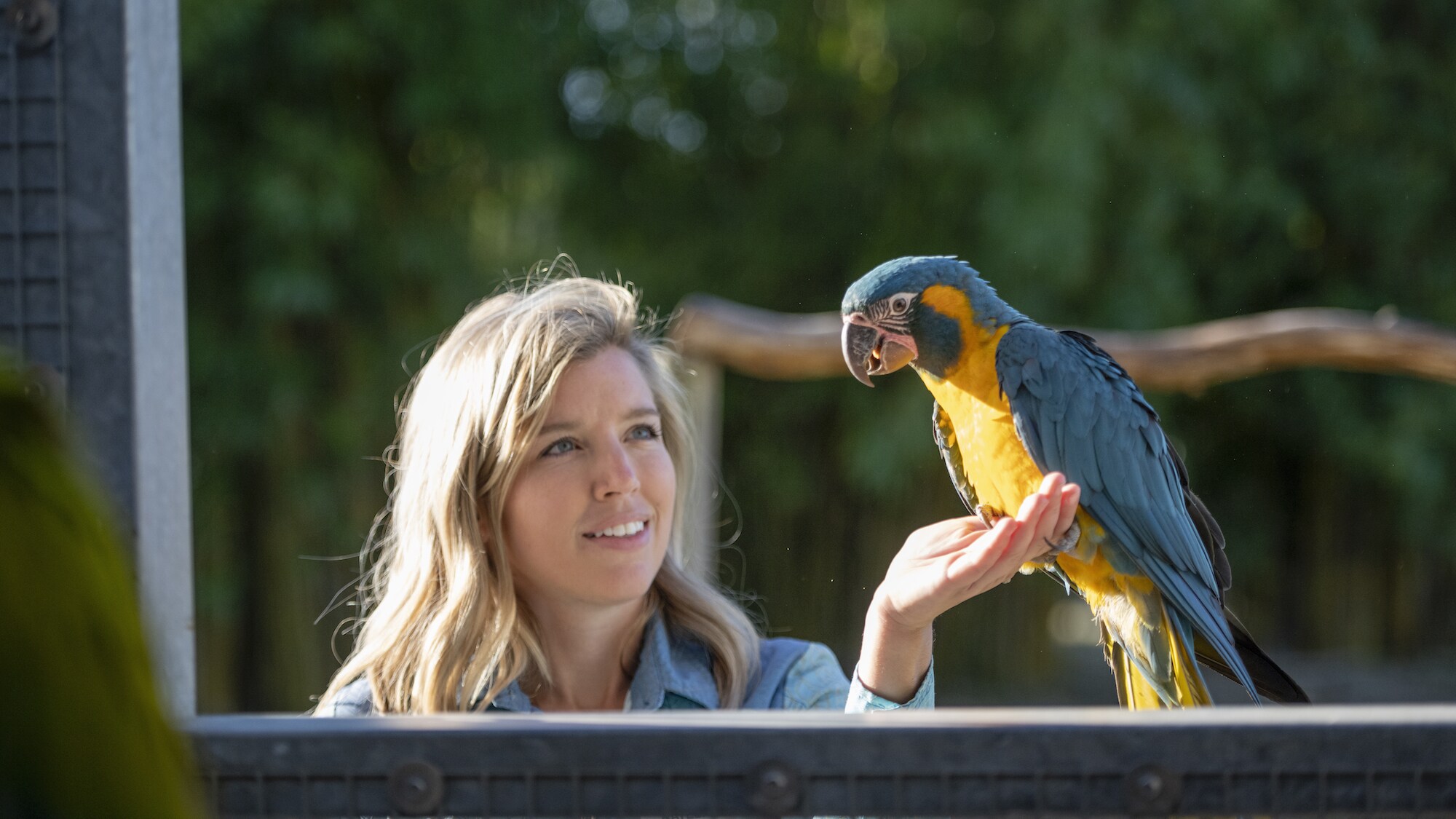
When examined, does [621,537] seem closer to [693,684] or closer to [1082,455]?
[693,684]

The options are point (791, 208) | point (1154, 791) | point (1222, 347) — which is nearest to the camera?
point (1154, 791)

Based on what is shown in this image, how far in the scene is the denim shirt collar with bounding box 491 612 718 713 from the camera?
3.95ft

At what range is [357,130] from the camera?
4617mm

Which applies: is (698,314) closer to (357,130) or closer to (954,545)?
(954,545)

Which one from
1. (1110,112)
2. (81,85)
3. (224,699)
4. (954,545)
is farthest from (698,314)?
(224,699)

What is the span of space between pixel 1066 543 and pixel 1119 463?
11 centimetres

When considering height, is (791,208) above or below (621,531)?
above

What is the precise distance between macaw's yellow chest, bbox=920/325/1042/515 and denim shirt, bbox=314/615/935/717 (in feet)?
0.85

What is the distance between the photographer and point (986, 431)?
1.09 m

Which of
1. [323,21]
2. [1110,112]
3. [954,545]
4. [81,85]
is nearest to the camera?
[81,85]

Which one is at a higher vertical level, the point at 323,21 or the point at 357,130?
the point at 323,21

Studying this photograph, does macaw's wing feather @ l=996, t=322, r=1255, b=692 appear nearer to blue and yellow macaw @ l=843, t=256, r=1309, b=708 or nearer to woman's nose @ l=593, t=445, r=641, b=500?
blue and yellow macaw @ l=843, t=256, r=1309, b=708

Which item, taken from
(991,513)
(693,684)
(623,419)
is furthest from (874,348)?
(693,684)

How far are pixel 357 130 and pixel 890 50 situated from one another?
6.73 feet
